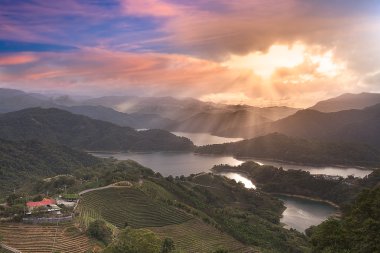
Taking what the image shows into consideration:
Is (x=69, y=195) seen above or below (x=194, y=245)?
above

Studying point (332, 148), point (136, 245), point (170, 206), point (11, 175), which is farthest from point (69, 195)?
point (332, 148)

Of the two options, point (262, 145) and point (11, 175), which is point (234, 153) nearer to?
point (262, 145)

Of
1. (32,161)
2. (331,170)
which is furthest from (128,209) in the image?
(331,170)

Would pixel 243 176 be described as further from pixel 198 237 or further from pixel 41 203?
pixel 41 203

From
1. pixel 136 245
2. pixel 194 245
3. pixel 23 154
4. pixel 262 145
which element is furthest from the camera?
pixel 262 145

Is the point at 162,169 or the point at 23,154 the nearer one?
A: the point at 23,154

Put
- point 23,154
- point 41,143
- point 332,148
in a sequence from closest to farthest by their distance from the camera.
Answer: point 23,154
point 41,143
point 332,148

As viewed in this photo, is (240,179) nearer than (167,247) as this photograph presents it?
No
